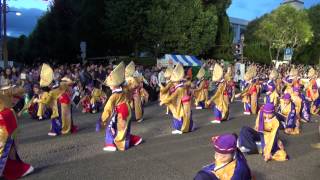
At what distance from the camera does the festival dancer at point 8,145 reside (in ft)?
24.8

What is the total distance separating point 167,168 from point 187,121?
3966mm

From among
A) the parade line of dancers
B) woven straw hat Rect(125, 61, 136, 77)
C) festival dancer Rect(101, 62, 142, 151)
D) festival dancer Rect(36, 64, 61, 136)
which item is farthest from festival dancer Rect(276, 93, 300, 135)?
festival dancer Rect(36, 64, 61, 136)

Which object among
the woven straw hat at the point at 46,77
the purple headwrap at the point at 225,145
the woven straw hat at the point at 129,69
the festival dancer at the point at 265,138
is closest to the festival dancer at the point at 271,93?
the woven straw hat at the point at 129,69

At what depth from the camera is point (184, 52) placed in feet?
114

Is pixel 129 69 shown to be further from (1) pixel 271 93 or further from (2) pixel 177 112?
(1) pixel 271 93

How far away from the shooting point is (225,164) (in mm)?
4754

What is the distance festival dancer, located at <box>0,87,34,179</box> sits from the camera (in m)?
7.55

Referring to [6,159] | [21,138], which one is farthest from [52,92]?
[6,159]

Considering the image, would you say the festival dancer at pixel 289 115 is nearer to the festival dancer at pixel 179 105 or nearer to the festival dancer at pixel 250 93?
the festival dancer at pixel 179 105

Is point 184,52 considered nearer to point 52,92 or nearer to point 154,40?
point 154,40

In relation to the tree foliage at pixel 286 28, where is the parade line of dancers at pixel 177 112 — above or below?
below

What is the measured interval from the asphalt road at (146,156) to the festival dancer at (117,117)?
0.82 ft

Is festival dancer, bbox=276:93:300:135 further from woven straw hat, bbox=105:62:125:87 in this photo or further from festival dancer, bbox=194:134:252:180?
festival dancer, bbox=194:134:252:180

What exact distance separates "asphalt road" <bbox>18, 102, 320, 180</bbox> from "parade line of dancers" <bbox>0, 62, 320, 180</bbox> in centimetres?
30
